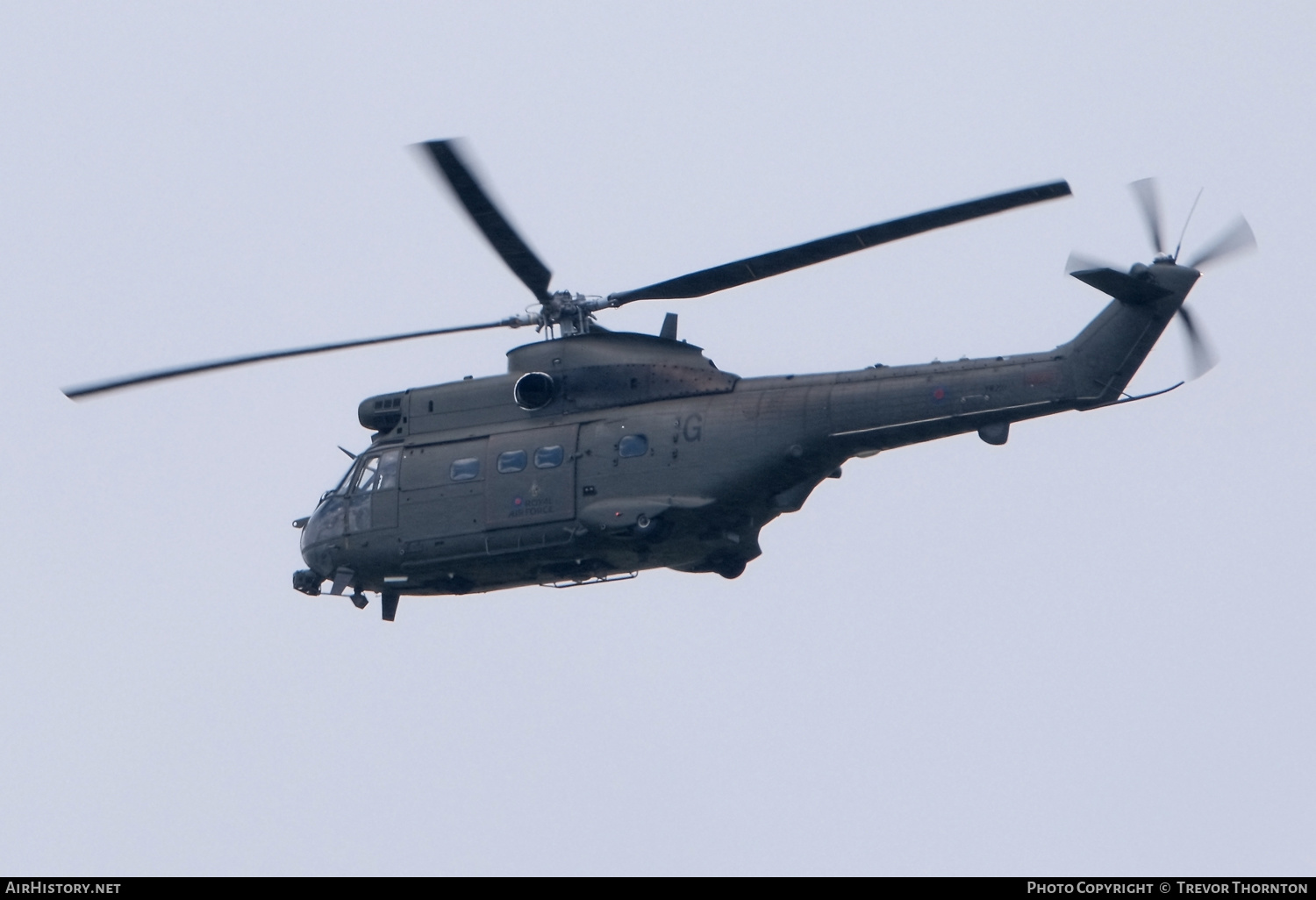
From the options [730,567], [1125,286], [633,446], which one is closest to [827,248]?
[1125,286]

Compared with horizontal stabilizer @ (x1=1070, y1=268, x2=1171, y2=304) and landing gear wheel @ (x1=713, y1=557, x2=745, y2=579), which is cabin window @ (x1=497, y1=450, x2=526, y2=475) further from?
horizontal stabilizer @ (x1=1070, y1=268, x2=1171, y2=304)

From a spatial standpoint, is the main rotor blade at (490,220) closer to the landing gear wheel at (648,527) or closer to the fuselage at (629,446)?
the fuselage at (629,446)

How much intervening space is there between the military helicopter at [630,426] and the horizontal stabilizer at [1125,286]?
0.03m

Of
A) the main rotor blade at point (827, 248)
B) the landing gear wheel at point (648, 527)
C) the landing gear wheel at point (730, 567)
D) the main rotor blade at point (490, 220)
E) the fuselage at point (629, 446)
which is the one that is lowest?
the landing gear wheel at point (730, 567)

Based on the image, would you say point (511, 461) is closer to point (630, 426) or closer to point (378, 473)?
point (630, 426)

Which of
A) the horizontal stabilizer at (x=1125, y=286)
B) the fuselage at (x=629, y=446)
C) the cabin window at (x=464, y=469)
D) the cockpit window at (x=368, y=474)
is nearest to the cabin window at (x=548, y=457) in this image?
the fuselage at (x=629, y=446)

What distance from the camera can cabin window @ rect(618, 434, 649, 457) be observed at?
36.4 m

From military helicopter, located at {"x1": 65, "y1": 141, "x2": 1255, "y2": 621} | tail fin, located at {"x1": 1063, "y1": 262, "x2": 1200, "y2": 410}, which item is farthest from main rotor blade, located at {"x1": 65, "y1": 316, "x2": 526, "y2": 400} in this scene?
tail fin, located at {"x1": 1063, "y1": 262, "x2": 1200, "y2": 410}

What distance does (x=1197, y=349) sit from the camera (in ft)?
109

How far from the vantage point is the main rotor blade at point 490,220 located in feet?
111

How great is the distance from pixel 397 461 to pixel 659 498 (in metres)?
5.56

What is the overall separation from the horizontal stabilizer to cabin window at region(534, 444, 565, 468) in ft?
30.6
